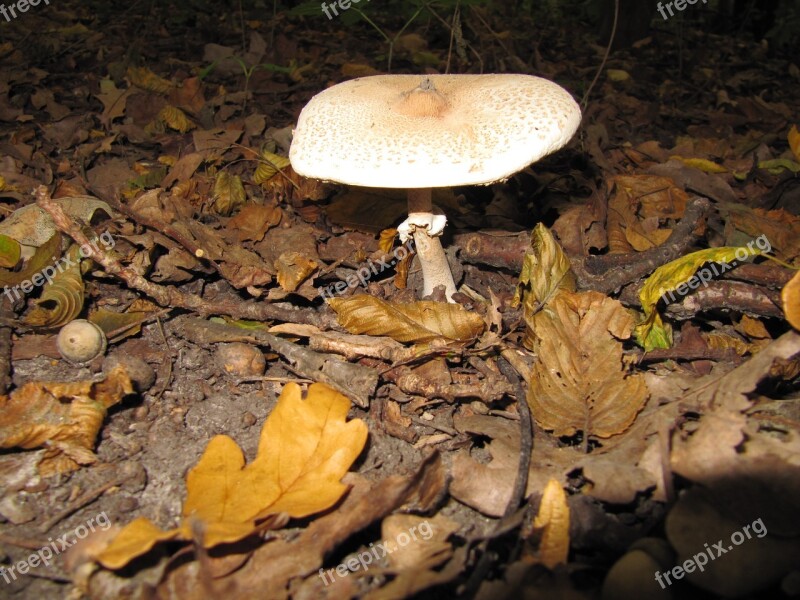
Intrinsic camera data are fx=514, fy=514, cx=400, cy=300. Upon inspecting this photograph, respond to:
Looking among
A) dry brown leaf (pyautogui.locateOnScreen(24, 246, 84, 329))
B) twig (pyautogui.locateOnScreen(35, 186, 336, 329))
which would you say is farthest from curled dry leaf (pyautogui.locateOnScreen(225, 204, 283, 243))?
dry brown leaf (pyautogui.locateOnScreen(24, 246, 84, 329))

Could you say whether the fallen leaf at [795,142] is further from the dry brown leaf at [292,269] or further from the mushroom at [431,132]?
the dry brown leaf at [292,269]

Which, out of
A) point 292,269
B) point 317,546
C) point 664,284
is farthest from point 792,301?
point 292,269

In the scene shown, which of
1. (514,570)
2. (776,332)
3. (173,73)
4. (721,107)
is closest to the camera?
(514,570)

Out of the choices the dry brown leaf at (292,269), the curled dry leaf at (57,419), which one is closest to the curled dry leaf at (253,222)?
the dry brown leaf at (292,269)

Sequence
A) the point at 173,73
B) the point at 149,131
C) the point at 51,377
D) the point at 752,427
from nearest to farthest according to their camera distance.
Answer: the point at 752,427 → the point at 51,377 → the point at 149,131 → the point at 173,73

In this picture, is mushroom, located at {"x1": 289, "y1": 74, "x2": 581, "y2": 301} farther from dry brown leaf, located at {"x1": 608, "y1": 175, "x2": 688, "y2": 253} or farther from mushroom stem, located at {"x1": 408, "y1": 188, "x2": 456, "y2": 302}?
dry brown leaf, located at {"x1": 608, "y1": 175, "x2": 688, "y2": 253}

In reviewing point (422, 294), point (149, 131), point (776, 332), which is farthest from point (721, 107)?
point (149, 131)

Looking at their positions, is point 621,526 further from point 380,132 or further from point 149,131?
point 149,131
